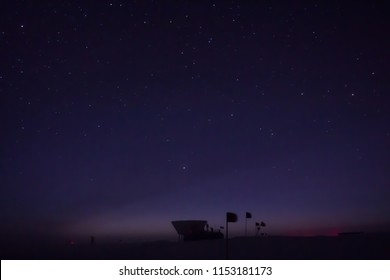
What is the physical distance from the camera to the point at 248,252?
25828 mm

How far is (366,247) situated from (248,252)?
832 centimetres
